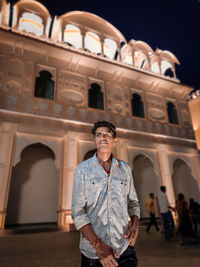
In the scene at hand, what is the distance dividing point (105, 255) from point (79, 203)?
325 millimetres

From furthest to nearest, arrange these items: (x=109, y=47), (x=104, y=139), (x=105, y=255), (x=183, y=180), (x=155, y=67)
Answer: (x=155, y=67), (x=183, y=180), (x=109, y=47), (x=104, y=139), (x=105, y=255)

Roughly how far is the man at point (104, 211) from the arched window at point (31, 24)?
37.9 ft

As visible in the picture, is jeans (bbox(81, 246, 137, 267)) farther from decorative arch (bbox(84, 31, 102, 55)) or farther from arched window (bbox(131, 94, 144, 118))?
decorative arch (bbox(84, 31, 102, 55))

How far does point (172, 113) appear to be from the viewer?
1263 cm

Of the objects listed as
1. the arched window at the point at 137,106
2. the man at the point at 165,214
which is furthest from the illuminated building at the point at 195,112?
the man at the point at 165,214

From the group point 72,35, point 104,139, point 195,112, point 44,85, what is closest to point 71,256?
A: point 104,139

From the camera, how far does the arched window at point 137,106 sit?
37.7 feet

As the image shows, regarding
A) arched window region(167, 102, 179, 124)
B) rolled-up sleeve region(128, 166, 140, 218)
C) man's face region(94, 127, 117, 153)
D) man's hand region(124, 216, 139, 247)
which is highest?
arched window region(167, 102, 179, 124)

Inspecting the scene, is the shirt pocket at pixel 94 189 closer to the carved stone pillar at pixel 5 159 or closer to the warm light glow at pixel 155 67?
the carved stone pillar at pixel 5 159

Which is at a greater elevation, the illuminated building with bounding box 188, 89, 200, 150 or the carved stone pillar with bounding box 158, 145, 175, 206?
the illuminated building with bounding box 188, 89, 200, 150

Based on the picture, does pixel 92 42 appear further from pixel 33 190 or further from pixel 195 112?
pixel 195 112

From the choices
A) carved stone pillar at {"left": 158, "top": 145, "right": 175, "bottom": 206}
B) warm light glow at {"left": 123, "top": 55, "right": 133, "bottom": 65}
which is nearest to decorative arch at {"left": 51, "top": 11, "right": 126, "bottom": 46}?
warm light glow at {"left": 123, "top": 55, "right": 133, "bottom": 65}

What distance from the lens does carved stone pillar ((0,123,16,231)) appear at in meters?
6.81

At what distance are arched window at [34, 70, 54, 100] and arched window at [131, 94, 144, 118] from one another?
17.0 feet
